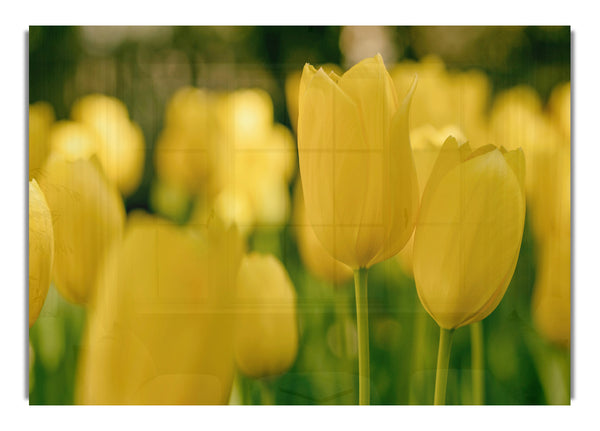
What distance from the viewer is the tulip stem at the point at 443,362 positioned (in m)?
1.56

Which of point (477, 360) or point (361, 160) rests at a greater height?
point (361, 160)

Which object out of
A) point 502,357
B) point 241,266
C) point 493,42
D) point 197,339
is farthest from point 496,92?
point 197,339

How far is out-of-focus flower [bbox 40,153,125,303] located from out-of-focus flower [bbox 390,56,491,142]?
0.91 m

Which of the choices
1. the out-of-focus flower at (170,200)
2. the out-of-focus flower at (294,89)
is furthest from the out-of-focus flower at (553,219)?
the out-of-focus flower at (170,200)

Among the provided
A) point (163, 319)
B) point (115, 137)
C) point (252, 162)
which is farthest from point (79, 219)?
point (252, 162)

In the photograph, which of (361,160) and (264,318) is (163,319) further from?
(361,160)

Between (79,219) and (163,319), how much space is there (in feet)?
1.25

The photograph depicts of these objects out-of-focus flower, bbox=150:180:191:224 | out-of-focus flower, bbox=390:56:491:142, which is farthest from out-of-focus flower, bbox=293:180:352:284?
out-of-focus flower, bbox=390:56:491:142

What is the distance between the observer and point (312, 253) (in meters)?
1.55

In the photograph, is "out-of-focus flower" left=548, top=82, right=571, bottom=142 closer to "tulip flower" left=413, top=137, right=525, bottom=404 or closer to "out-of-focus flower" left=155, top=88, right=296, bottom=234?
"tulip flower" left=413, top=137, right=525, bottom=404

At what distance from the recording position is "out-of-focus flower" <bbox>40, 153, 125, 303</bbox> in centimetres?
154

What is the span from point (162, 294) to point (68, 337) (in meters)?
0.33

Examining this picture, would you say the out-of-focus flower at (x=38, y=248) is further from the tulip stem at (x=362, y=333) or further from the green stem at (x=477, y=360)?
the green stem at (x=477, y=360)

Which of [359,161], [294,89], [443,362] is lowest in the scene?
[443,362]
